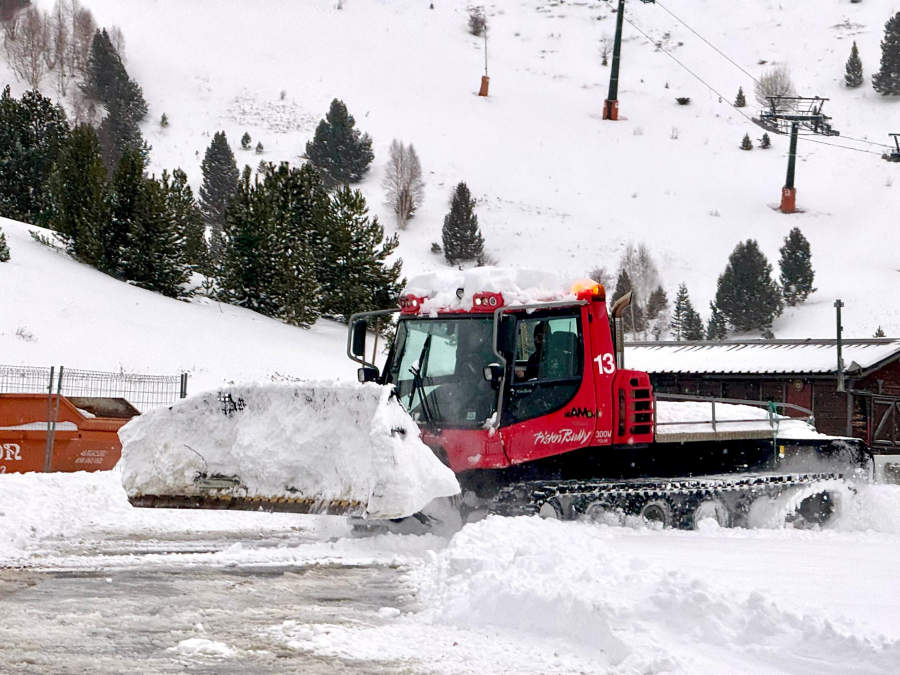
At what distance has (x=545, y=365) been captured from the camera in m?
11.0

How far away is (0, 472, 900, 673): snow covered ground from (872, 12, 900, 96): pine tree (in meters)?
88.2

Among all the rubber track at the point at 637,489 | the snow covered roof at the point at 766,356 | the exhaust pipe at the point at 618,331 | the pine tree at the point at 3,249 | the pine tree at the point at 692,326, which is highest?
the pine tree at the point at 692,326

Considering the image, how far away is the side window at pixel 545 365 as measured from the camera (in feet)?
35.6

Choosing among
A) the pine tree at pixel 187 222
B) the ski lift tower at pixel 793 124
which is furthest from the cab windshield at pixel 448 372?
the ski lift tower at pixel 793 124

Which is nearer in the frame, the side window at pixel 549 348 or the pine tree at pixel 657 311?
the side window at pixel 549 348

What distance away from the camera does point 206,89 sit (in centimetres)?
8981

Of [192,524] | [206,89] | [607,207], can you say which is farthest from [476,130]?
[192,524]

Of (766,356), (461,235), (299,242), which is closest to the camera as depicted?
(766,356)

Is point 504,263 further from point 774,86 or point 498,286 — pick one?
point 498,286

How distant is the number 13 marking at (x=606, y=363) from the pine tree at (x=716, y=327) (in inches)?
1979

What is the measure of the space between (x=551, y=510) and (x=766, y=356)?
30142 mm

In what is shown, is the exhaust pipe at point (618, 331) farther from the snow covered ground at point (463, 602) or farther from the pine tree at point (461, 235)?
the pine tree at point (461, 235)

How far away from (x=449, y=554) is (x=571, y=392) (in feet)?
11.1

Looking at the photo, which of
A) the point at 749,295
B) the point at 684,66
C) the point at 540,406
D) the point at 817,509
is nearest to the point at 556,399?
the point at 540,406
